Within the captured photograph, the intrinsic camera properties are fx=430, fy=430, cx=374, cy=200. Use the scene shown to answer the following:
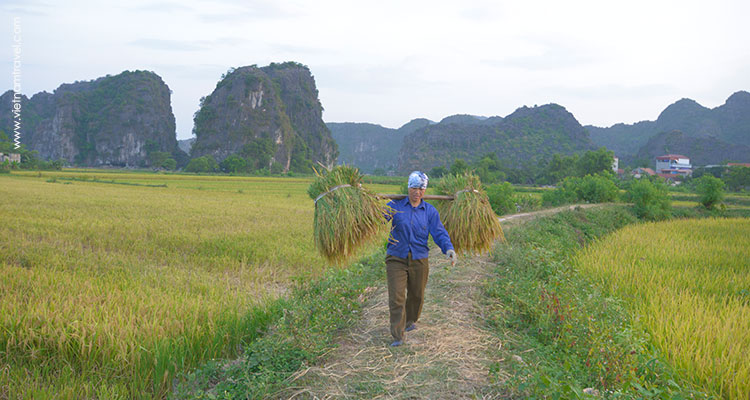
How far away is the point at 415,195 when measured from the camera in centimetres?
361

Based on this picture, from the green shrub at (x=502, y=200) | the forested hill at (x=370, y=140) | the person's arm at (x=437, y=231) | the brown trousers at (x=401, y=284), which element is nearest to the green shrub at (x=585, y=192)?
the green shrub at (x=502, y=200)

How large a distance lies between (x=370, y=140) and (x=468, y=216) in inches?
5767

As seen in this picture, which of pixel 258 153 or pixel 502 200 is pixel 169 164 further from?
pixel 502 200

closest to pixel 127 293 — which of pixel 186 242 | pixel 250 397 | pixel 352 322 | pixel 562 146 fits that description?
pixel 352 322

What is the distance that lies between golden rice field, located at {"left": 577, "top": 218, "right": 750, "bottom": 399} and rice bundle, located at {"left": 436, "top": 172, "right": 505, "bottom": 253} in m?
1.69

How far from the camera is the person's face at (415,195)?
359 centimetres

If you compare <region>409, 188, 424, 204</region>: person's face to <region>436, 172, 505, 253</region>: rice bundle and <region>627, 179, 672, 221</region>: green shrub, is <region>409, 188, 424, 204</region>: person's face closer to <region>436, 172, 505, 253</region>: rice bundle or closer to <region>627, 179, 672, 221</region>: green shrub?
<region>436, 172, 505, 253</region>: rice bundle

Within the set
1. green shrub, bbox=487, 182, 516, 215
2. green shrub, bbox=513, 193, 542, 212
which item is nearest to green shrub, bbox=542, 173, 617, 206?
green shrub, bbox=513, 193, 542, 212

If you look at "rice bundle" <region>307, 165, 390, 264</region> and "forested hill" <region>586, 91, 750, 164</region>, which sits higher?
"forested hill" <region>586, 91, 750, 164</region>

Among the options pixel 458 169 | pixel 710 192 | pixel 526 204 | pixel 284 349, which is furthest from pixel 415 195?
pixel 710 192

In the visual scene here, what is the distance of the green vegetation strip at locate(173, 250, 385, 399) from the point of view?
2834 millimetres

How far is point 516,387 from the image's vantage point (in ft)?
9.29

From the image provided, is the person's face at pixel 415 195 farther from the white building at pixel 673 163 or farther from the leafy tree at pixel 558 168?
the white building at pixel 673 163

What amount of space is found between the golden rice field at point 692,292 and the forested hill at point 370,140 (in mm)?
122329
